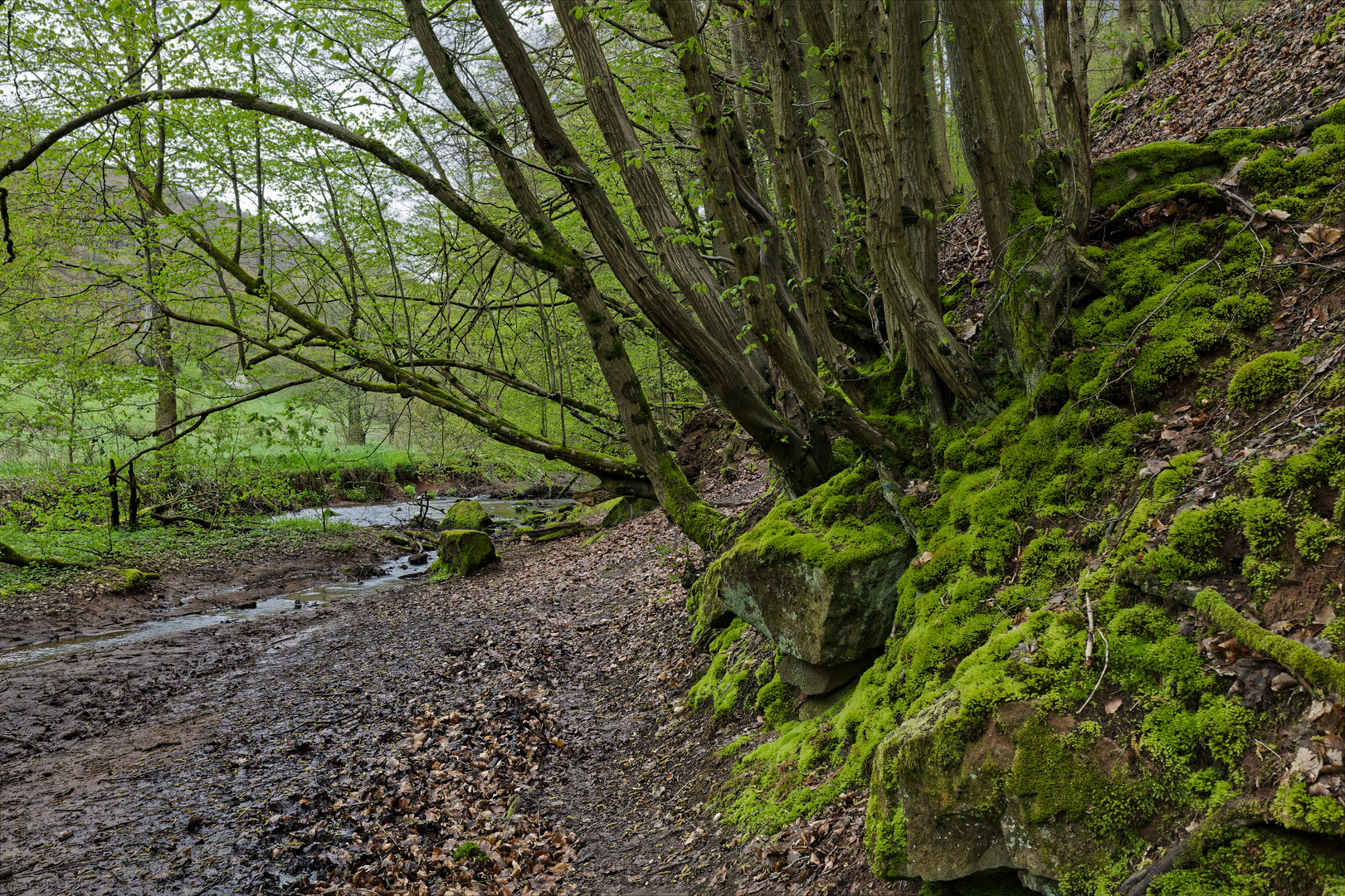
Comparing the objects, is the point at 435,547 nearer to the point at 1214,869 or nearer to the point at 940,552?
the point at 940,552

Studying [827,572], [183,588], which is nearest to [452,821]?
[827,572]

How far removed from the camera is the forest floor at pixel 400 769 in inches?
168

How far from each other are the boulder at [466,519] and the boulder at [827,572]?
45.9 ft

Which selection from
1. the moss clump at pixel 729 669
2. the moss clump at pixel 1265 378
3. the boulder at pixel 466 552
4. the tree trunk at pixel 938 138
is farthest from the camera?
the boulder at pixel 466 552

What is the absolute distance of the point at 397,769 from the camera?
18.3ft

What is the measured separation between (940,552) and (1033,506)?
23.3 inches

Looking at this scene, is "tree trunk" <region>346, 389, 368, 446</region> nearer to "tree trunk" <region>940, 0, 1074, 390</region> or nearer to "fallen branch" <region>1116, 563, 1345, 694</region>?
"tree trunk" <region>940, 0, 1074, 390</region>

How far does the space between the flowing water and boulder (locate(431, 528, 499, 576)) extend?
1.13 m

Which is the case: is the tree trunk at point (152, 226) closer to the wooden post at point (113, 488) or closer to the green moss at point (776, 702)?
the wooden post at point (113, 488)

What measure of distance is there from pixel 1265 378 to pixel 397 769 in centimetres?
639

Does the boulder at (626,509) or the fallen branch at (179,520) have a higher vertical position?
the fallen branch at (179,520)

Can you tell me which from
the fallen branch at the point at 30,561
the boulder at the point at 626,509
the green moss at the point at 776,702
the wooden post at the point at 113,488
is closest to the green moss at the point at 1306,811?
the green moss at the point at 776,702

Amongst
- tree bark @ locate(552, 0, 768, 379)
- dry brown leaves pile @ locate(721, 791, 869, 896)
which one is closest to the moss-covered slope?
dry brown leaves pile @ locate(721, 791, 869, 896)

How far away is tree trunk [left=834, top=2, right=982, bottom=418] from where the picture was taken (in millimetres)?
4086
